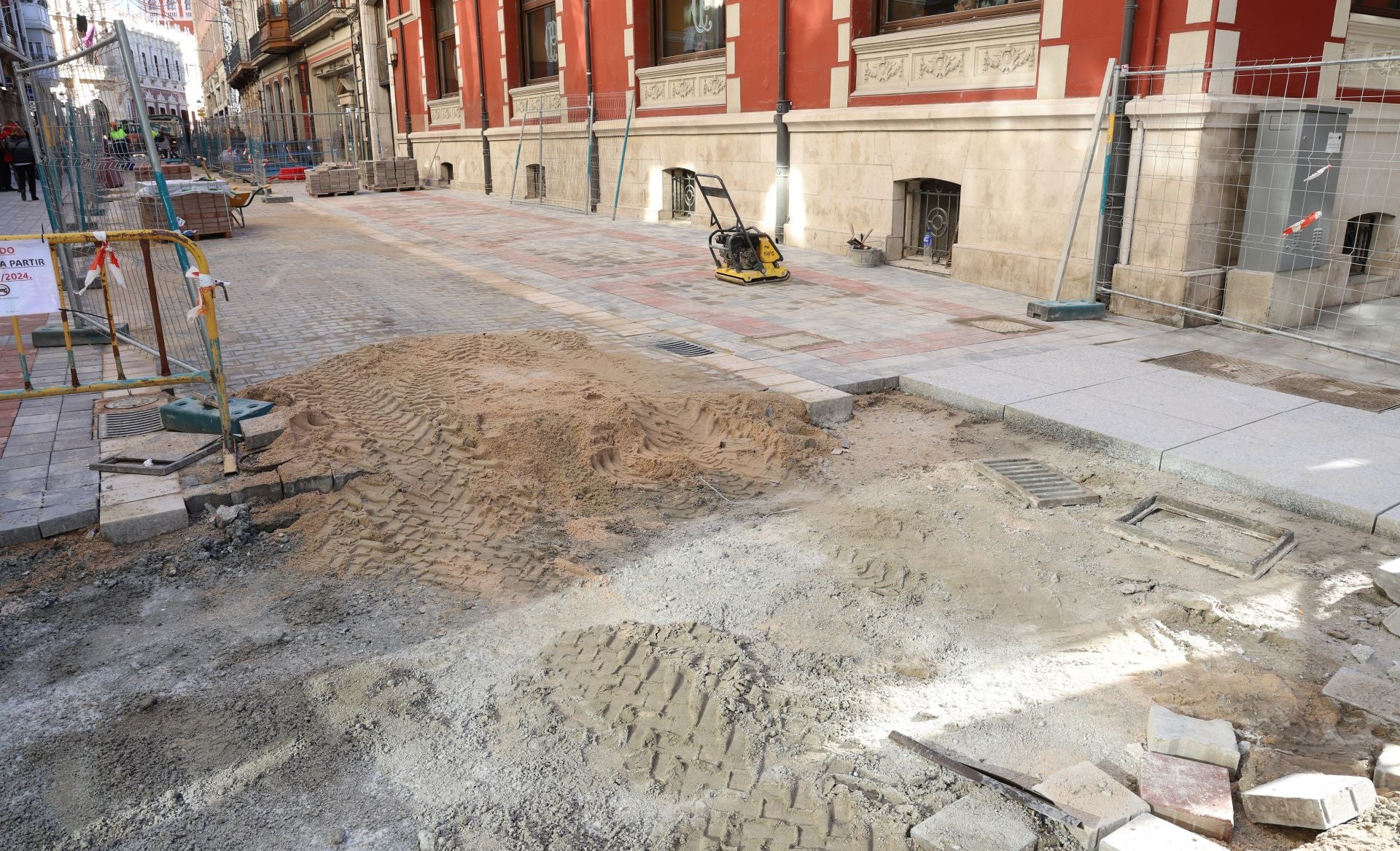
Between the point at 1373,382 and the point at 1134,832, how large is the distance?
18.9 feet

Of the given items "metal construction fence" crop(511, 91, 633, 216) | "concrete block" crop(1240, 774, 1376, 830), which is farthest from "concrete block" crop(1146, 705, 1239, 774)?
"metal construction fence" crop(511, 91, 633, 216)

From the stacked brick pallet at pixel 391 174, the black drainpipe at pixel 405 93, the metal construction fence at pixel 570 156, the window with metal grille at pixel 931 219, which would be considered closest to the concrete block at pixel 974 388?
the window with metal grille at pixel 931 219

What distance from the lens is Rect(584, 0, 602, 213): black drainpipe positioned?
62.1ft

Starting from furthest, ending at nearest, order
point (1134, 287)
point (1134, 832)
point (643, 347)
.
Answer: point (1134, 287) → point (643, 347) → point (1134, 832)

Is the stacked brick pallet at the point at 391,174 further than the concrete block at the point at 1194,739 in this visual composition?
Yes

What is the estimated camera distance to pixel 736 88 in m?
14.8

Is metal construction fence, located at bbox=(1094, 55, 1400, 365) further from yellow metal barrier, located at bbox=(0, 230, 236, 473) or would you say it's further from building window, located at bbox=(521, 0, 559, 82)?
building window, located at bbox=(521, 0, 559, 82)

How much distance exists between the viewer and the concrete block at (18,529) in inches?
177

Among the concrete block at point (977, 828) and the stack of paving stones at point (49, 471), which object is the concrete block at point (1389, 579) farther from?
the stack of paving stones at point (49, 471)

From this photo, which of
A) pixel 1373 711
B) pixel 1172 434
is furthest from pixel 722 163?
pixel 1373 711

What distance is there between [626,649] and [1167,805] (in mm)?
1812

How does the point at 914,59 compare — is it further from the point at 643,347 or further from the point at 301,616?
the point at 301,616

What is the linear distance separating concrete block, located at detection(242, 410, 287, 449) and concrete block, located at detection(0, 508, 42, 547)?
1065mm

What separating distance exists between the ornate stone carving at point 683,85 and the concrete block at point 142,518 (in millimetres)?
12285
